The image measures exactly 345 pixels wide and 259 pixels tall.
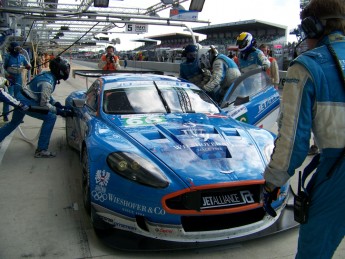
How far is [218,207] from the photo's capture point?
2674 mm

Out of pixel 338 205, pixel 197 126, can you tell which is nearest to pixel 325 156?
pixel 338 205

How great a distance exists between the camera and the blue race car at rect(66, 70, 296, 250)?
8.73 feet

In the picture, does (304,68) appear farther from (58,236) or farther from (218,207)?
(58,236)

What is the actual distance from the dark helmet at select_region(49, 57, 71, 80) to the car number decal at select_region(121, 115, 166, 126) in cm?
194

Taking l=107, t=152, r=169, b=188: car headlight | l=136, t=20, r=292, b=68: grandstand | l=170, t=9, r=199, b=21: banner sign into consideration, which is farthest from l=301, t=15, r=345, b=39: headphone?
l=136, t=20, r=292, b=68: grandstand

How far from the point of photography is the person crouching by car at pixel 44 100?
5281mm

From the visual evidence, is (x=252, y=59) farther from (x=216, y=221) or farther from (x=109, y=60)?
(x=216, y=221)

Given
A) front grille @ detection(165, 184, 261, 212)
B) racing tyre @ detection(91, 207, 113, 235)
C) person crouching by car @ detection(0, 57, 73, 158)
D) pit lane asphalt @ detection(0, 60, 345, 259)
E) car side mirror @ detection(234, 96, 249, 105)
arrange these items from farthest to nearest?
person crouching by car @ detection(0, 57, 73, 158)
car side mirror @ detection(234, 96, 249, 105)
racing tyre @ detection(91, 207, 113, 235)
pit lane asphalt @ detection(0, 60, 345, 259)
front grille @ detection(165, 184, 261, 212)

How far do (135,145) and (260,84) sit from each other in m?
2.46

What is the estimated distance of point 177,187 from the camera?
8.70 ft

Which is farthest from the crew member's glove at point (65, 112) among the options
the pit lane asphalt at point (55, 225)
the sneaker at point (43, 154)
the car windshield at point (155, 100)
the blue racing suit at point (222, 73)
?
the blue racing suit at point (222, 73)

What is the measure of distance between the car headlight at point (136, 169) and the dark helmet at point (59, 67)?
2.85 metres

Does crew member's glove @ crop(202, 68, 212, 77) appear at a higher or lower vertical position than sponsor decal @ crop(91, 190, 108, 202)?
higher

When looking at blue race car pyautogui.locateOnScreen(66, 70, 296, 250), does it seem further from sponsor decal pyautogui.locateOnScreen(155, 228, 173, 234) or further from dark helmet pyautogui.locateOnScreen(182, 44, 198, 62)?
dark helmet pyautogui.locateOnScreen(182, 44, 198, 62)
